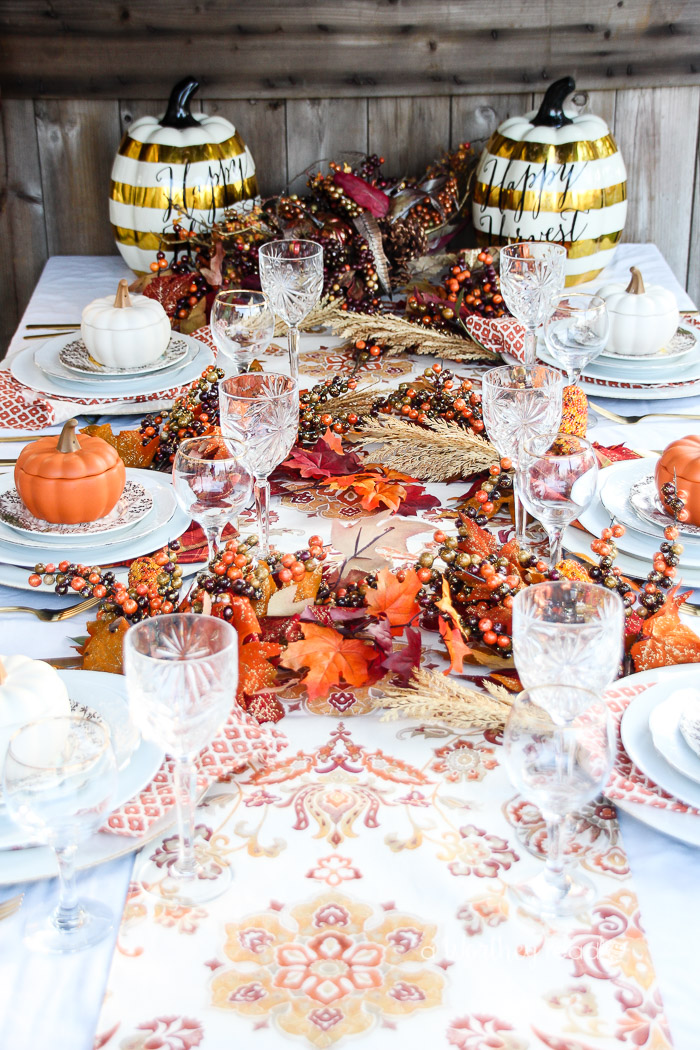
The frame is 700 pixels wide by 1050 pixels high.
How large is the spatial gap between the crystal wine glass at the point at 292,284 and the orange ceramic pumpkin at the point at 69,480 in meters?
0.39

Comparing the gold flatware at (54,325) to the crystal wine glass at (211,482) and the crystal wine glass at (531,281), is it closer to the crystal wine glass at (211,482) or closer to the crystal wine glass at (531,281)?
the crystal wine glass at (531,281)

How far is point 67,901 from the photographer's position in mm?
662

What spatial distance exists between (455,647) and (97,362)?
0.84 meters

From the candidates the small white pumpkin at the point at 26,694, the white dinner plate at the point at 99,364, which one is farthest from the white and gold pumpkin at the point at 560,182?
the small white pumpkin at the point at 26,694

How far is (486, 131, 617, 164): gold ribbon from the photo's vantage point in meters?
1.91

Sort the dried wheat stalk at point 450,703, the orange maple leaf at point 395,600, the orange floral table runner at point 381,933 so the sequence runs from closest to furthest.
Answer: the orange floral table runner at point 381,933 → the dried wheat stalk at point 450,703 → the orange maple leaf at point 395,600

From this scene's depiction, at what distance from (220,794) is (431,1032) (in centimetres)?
26

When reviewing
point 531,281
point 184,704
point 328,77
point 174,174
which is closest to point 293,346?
point 531,281

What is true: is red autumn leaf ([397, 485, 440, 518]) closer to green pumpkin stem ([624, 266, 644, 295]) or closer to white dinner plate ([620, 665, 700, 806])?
white dinner plate ([620, 665, 700, 806])

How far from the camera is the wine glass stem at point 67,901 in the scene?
0.65 meters

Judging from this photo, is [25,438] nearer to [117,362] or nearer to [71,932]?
[117,362]

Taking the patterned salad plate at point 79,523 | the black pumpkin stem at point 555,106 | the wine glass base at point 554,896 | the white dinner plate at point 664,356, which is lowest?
the wine glass base at point 554,896

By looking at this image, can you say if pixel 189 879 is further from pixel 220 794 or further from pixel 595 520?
pixel 595 520

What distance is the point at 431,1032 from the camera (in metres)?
0.59
